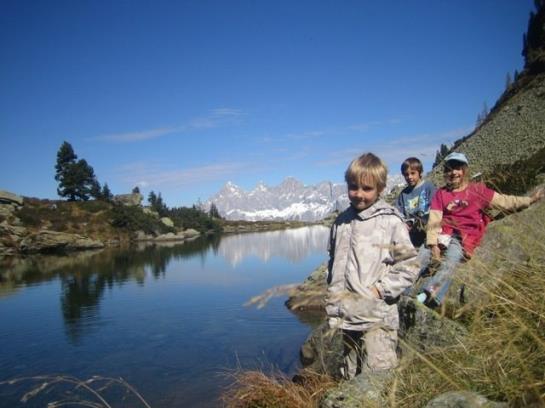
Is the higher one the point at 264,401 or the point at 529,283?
the point at 529,283

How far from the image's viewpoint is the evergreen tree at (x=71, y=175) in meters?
73.1

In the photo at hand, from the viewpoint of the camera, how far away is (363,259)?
3.43m

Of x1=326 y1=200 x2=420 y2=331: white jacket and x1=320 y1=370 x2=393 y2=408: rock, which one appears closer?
x1=320 y1=370 x2=393 y2=408: rock

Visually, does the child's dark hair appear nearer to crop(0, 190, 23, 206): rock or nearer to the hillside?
the hillside

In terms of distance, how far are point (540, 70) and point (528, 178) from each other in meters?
38.0

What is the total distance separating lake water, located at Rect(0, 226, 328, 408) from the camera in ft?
31.6

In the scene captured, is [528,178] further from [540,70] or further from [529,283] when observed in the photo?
[540,70]

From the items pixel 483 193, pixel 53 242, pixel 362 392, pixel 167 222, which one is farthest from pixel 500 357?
pixel 167 222

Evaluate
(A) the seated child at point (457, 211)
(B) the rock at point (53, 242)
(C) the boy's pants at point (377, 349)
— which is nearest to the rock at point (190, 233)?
(B) the rock at point (53, 242)

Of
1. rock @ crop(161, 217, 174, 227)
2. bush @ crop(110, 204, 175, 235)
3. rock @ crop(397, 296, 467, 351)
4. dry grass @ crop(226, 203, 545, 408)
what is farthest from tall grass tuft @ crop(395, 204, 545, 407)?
rock @ crop(161, 217, 174, 227)

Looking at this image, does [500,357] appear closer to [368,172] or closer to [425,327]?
[368,172]

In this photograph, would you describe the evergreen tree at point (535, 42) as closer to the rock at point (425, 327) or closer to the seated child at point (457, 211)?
the seated child at point (457, 211)

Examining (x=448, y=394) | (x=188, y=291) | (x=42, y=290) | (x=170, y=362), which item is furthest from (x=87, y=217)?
(x=448, y=394)

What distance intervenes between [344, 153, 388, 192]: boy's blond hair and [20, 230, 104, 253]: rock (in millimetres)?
54170
